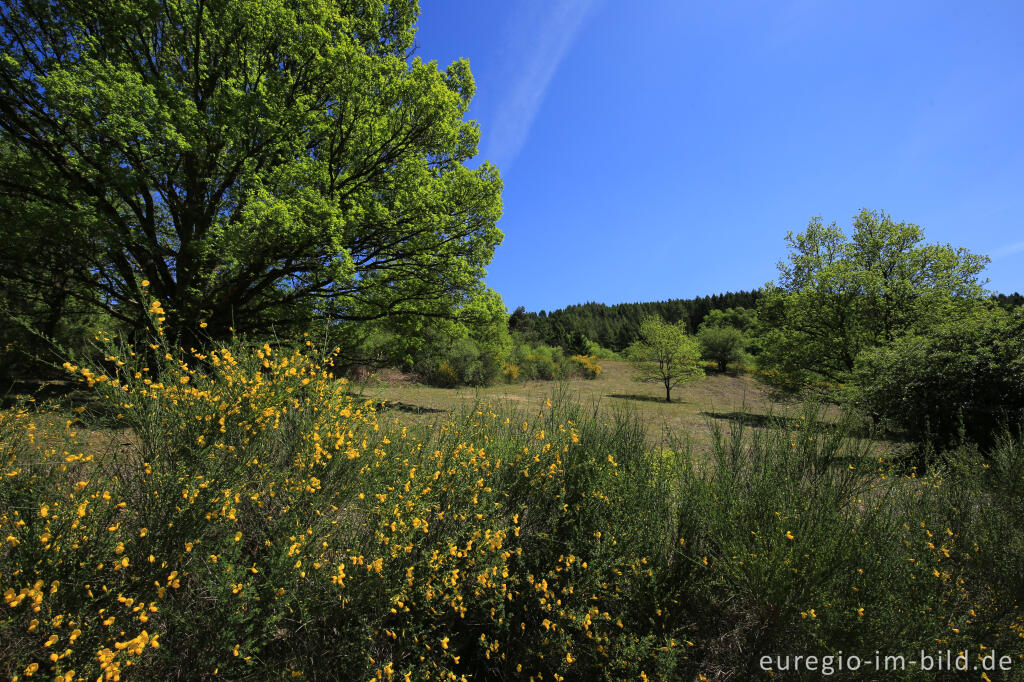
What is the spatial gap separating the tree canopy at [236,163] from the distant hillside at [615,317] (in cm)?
3808

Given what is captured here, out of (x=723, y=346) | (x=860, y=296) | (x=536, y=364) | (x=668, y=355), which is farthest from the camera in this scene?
(x=723, y=346)

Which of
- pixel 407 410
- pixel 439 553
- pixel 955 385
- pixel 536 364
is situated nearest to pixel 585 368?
pixel 536 364

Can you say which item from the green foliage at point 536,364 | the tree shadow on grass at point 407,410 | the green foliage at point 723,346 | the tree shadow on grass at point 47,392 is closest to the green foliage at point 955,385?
the tree shadow on grass at point 407,410

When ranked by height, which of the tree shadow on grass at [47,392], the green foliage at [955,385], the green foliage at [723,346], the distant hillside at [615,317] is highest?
the distant hillside at [615,317]

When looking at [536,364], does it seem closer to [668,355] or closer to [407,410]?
[668,355]

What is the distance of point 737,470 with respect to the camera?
145 inches

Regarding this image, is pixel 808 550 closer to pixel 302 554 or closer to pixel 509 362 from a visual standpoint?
pixel 302 554

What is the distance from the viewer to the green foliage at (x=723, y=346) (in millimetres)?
42906

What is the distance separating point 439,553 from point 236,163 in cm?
965

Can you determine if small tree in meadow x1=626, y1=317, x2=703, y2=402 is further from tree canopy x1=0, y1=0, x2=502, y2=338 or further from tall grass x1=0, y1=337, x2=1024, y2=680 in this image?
tall grass x1=0, y1=337, x2=1024, y2=680

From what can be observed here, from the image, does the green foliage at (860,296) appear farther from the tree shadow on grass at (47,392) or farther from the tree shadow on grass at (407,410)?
the tree shadow on grass at (47,392)

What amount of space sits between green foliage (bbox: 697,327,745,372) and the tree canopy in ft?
130

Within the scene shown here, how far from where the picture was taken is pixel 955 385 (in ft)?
23.0

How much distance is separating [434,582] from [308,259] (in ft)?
28.1
